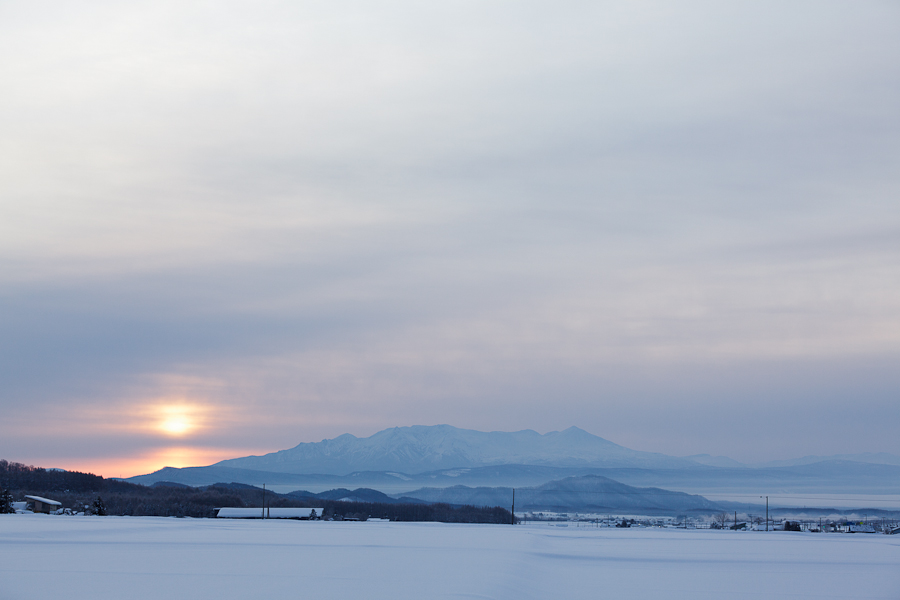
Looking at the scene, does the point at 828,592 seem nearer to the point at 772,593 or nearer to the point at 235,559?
the point at 772,593

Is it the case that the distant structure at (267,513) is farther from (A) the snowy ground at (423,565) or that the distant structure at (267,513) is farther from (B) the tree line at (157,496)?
(B) the tree line at (157,496)

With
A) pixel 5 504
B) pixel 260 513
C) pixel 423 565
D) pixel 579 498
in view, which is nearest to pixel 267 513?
pixel 260 513

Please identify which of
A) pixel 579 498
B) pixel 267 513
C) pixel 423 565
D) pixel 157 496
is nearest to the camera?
pixel 423 565

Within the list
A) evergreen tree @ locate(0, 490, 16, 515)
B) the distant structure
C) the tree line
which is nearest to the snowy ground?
the distant structure

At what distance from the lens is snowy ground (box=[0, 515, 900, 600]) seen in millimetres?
9711

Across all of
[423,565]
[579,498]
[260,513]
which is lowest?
[260,513]

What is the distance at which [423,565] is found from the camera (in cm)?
1202

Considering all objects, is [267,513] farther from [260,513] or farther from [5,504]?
[5,504]

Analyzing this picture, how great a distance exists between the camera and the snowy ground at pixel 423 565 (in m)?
9.71

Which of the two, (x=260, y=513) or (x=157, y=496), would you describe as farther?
(x=157, y=496)

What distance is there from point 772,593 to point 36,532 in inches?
617

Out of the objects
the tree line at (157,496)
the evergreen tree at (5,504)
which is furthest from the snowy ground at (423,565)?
the tree line at (157,496)

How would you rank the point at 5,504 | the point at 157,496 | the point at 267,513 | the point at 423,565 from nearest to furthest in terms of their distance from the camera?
the point at 423,565 < the point at 267,513 < the point at 5,504 < the point at 157,496

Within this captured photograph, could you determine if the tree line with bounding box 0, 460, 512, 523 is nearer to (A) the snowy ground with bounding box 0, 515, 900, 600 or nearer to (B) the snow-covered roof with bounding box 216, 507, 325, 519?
(B) the snow-covered roof with bounding box 216, 507, 325, 519
